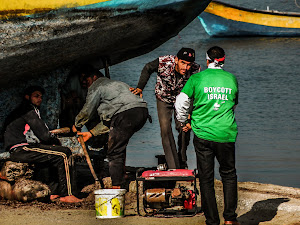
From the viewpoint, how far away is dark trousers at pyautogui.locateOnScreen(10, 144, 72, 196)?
7414 mm

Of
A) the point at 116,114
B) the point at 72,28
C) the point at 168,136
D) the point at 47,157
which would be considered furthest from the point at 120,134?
the point at 72,28

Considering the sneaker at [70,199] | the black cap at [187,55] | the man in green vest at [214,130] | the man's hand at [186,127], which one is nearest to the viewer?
the man in green vest at [214,130]

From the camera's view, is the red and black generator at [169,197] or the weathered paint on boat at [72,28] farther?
the weathered paint on boat at [72,28]

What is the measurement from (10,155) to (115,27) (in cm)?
215

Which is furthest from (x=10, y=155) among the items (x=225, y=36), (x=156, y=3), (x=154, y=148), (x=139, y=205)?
(x=225, y=36)

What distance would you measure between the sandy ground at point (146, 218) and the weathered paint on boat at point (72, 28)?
6.06 ft

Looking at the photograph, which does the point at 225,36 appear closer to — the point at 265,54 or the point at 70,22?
the point at 265,54

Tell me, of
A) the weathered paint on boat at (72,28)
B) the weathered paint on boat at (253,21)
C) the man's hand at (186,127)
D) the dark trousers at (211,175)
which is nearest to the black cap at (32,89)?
the weathered paint on boat at (72,28)

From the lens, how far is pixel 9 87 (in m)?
8.13

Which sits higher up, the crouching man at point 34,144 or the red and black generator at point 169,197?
the crouching man at point 34,144

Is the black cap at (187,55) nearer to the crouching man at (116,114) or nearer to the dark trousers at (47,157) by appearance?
the crouching man at (116,114)

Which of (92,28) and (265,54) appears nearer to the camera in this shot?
(92,28)

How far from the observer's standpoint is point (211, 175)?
5973 millimetres

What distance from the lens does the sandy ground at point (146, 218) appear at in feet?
21.5
